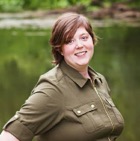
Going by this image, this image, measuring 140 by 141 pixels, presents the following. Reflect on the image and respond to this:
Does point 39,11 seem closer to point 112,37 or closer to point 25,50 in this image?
point 112,37

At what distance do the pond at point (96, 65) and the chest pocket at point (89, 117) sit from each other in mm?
1255

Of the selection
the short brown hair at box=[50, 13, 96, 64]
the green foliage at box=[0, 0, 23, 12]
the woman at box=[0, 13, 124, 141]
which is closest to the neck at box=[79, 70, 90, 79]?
the woman at box=[0, 13, 124, 141]

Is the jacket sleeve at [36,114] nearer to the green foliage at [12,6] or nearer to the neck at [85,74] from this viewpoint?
the neck at [85,74]

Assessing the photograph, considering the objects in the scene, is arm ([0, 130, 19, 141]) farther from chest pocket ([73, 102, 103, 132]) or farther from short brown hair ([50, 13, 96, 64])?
short brown hair ([50, 13, 96, 64])

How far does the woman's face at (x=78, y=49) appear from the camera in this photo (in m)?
2.28

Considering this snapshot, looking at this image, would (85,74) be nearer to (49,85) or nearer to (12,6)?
(49,85)

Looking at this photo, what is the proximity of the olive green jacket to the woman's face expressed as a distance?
43 millimetres

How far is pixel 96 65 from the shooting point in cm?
1034

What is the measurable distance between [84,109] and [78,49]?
0.82 ft

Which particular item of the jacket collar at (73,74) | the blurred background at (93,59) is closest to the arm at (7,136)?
the jacket collar at (73,74)

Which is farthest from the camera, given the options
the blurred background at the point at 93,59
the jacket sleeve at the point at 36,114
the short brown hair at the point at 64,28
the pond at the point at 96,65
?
the blurred background at the point at 93,59

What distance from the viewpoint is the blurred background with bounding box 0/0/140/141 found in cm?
728

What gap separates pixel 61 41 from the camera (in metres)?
2.28

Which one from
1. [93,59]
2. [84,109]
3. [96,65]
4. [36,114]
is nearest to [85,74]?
[84,109]
